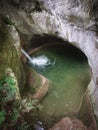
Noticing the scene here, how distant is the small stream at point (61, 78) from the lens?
233 inches

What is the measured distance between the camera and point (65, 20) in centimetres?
552

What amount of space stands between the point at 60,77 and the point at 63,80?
15 cm

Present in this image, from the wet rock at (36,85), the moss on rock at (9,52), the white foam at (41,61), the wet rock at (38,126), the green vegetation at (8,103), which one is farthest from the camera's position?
the white foam at (41,61)

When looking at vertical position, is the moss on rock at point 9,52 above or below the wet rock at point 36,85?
above

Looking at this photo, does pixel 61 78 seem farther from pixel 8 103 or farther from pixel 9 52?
pixel 8 103

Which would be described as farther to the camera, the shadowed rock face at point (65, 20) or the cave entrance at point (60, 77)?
the cave entrance at point (60, 77)

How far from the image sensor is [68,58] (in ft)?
24.6

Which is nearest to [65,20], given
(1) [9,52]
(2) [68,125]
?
(1) [9,52]

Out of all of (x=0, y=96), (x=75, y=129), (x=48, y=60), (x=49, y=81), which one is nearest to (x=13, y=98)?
(x=0, y=96)

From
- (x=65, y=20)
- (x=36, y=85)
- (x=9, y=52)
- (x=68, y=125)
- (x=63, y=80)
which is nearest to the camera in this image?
(x=68, y=125)

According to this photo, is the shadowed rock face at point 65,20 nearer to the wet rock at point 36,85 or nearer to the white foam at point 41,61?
the white foam at point 41,61

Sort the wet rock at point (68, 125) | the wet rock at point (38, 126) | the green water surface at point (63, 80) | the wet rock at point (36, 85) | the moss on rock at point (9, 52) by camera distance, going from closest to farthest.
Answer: the wet rock at point (68, 125), the moss on rock at point (9, 52), the wet rock at point (38, 126), the wet rock at point (36, 85), the green water surface at point (63, 80)

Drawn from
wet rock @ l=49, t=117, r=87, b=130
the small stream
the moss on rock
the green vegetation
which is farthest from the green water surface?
the green vegetation

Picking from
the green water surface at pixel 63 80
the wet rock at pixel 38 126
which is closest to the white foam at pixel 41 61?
the green water surface at pixel 63 80
